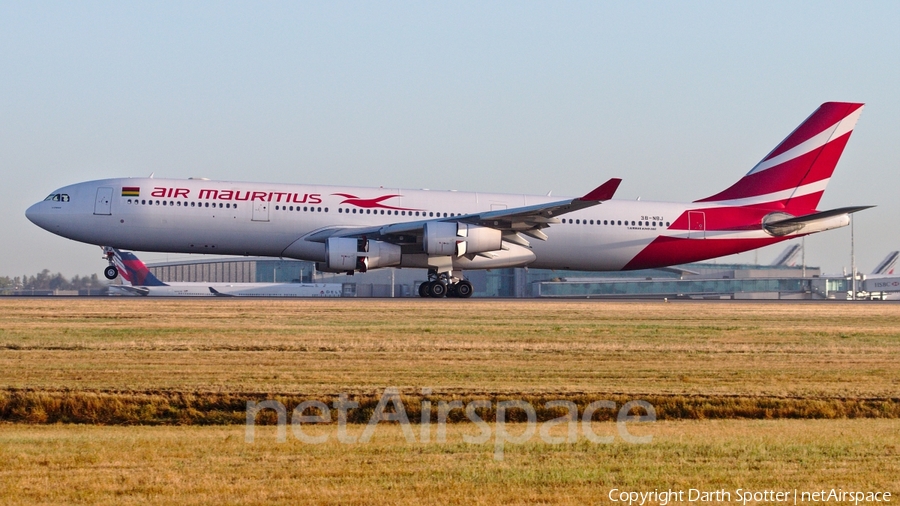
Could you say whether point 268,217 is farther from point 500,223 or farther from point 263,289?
point 263,289

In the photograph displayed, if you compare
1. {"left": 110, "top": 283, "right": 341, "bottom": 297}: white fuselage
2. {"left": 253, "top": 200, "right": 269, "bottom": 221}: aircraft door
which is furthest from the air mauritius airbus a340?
{"left": 110, "top": 283, "right": 341, "bottom": 297}: white fuselage

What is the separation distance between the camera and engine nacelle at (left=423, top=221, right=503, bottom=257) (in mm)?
36000

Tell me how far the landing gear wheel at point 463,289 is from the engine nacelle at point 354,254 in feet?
11.7

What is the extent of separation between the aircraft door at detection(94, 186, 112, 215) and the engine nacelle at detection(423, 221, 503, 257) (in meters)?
11.0

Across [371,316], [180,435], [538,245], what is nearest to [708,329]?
[371,316]

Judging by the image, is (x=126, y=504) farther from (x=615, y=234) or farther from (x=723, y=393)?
(x=615, y=234)

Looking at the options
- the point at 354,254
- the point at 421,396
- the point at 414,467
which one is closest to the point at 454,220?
the point at 354,254

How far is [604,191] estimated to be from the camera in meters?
34.6

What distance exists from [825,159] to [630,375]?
27280 mm

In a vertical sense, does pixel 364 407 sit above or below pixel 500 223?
below

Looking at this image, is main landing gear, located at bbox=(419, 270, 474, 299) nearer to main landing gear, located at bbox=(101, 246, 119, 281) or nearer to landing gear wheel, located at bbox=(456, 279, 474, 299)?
landing gear wheel, located at bbox=(456, 279, 474, 299)

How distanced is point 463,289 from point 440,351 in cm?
1913

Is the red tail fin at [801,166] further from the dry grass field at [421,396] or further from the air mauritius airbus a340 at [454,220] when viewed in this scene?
the dry grass field at [421,396]

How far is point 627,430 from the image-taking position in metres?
13.0
